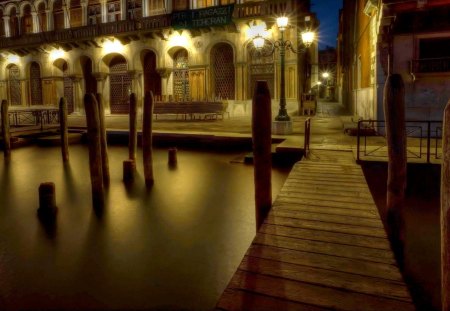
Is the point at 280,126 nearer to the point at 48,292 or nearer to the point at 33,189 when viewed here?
the point at 33,189

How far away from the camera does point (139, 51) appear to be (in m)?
20.6

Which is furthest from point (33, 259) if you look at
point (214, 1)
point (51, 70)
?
point (51, 70)

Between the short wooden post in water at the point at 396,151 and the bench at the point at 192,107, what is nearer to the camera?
the short wooden post in water at the point at 396,151

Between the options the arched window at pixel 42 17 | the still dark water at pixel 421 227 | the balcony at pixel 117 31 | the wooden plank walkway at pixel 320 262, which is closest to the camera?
the wooden plank walkway at pixel 320 262

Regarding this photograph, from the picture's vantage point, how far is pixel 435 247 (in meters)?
5.52

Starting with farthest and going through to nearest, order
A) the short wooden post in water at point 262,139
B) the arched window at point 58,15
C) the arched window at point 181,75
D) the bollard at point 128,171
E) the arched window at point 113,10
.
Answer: the arched window at point 58,15
the arched window at point 113,10
the arched window at point 181,75
the bollard at point 128,171
the short wooden post in water at point 262,139

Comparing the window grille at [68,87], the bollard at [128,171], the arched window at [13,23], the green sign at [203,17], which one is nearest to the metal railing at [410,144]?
the bollard at [128,171]

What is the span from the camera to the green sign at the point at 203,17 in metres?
17.5

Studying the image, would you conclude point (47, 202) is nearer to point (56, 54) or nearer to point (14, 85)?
point (56, 54)

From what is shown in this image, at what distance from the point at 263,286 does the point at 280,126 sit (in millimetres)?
8322

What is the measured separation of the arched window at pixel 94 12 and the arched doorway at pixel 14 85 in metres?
6.42

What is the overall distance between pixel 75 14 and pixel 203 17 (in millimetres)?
8957

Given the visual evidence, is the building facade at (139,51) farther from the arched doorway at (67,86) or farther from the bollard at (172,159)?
the bollard at (172,159)

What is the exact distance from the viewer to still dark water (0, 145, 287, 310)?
4.09 m
